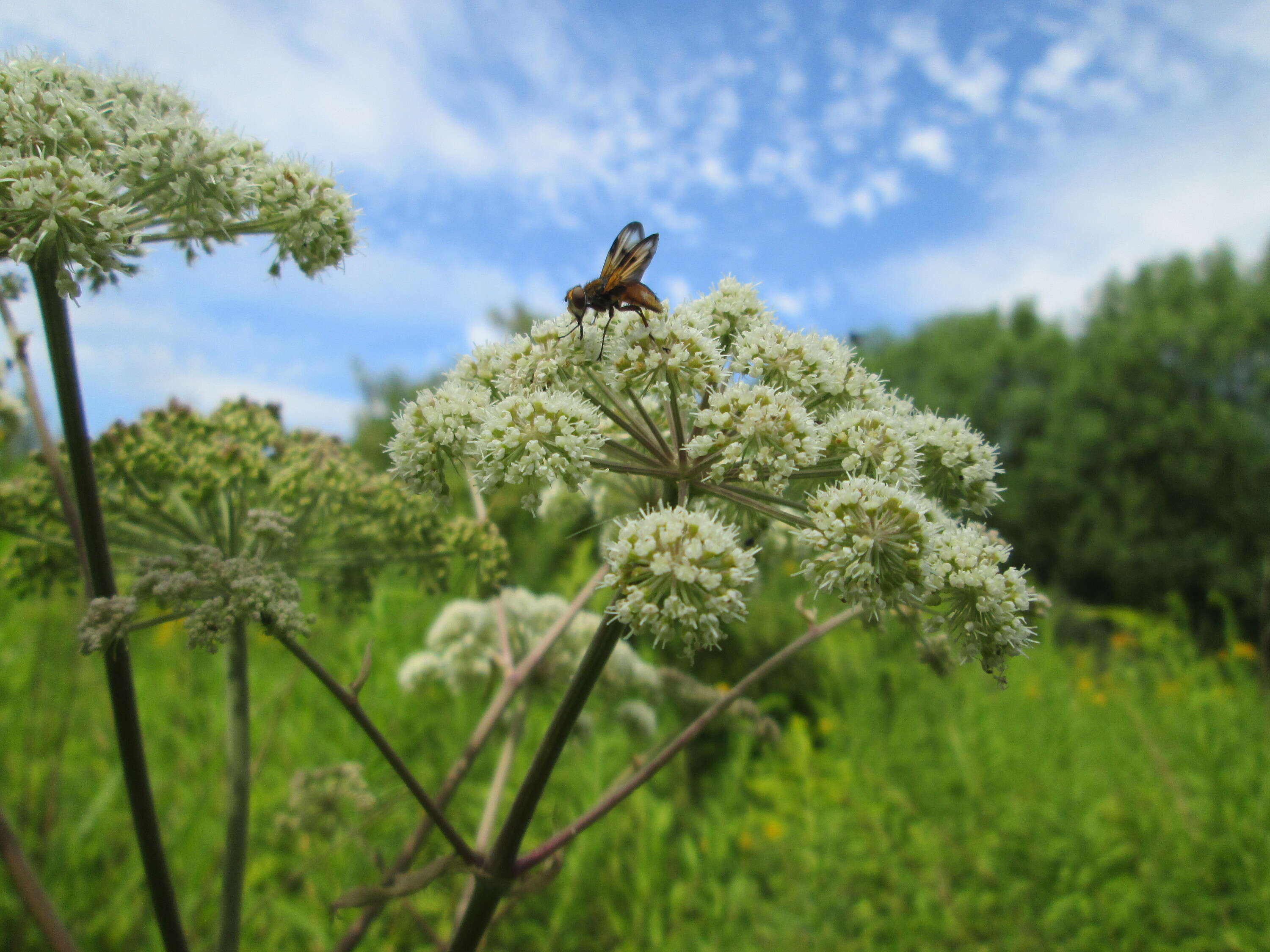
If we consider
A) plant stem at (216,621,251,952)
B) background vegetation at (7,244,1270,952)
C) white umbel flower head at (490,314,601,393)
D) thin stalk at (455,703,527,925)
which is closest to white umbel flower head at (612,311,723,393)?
white umbel flower head at (490,314,601,393)

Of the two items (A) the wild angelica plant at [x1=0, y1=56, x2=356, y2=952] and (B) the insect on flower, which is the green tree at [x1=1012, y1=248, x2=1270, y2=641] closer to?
(B) the insect on flower

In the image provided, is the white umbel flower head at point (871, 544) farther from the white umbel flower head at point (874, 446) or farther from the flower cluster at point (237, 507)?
the flower cluster at point (237, 507)

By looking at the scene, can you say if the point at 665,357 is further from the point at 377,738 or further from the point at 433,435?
the point at 377,738

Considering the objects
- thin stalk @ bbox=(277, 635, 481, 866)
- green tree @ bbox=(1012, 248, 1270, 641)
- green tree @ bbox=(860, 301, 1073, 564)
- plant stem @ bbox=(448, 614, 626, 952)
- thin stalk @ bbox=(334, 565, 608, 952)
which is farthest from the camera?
green tree @ bbox=(860, 301, 1073, 564)

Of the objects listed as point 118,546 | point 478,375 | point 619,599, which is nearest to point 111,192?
point 478,375

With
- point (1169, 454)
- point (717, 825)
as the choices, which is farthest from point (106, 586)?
point (1169, 454)

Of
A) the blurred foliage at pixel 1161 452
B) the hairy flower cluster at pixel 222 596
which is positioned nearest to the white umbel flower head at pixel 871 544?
the hairy flower cluster at pixel 222 596

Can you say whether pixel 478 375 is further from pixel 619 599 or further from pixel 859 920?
pixel 859 920
